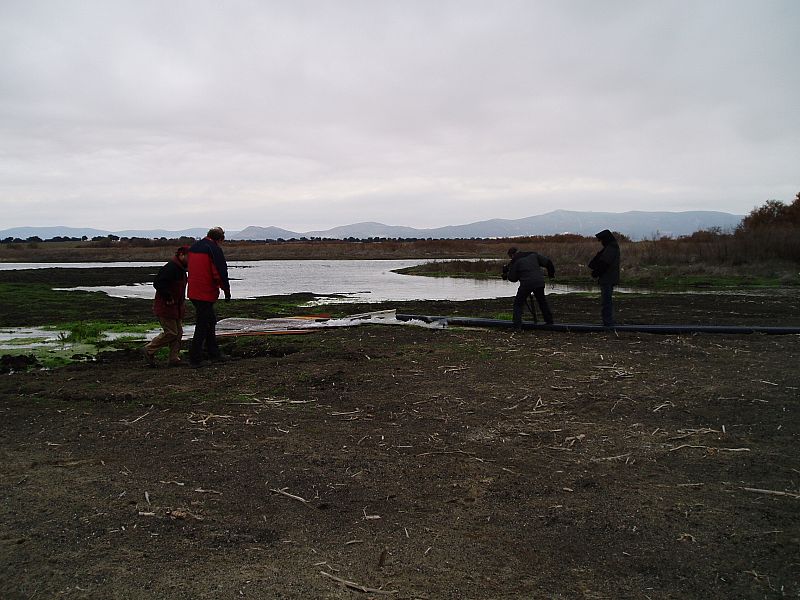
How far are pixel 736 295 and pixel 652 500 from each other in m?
21.4

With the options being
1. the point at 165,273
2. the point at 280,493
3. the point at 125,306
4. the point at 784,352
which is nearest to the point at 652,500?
the point at 280,493

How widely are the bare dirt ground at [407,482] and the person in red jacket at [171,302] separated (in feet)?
2.77

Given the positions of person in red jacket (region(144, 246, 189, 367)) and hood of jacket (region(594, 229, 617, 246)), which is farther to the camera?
hood of jacket (region(594, 229, 617, 246))

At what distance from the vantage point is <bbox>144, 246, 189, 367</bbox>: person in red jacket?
982cm

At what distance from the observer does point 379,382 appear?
8.44m

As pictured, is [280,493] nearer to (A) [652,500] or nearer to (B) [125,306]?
(A) [652,500]

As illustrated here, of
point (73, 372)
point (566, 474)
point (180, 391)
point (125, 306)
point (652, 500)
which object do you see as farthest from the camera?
point (125, 306)

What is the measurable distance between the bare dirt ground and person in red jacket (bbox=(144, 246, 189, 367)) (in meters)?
0.85

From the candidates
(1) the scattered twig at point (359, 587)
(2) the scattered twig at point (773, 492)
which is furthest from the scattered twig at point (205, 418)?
(2) the scattered twig at point (773, 492)

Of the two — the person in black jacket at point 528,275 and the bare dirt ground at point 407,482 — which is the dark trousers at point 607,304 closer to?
the person in black jacket at point 528,275

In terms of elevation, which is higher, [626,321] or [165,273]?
[165,273]

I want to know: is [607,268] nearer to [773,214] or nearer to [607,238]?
[607,238]

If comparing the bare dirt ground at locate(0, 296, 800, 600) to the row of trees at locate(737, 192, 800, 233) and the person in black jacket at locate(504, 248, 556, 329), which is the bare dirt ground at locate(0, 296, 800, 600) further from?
the row of trees at locate(737, 192, 800, 233)

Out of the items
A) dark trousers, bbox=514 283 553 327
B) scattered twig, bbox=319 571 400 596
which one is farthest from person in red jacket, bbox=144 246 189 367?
scattered twig, bbox=319 571 400 596
